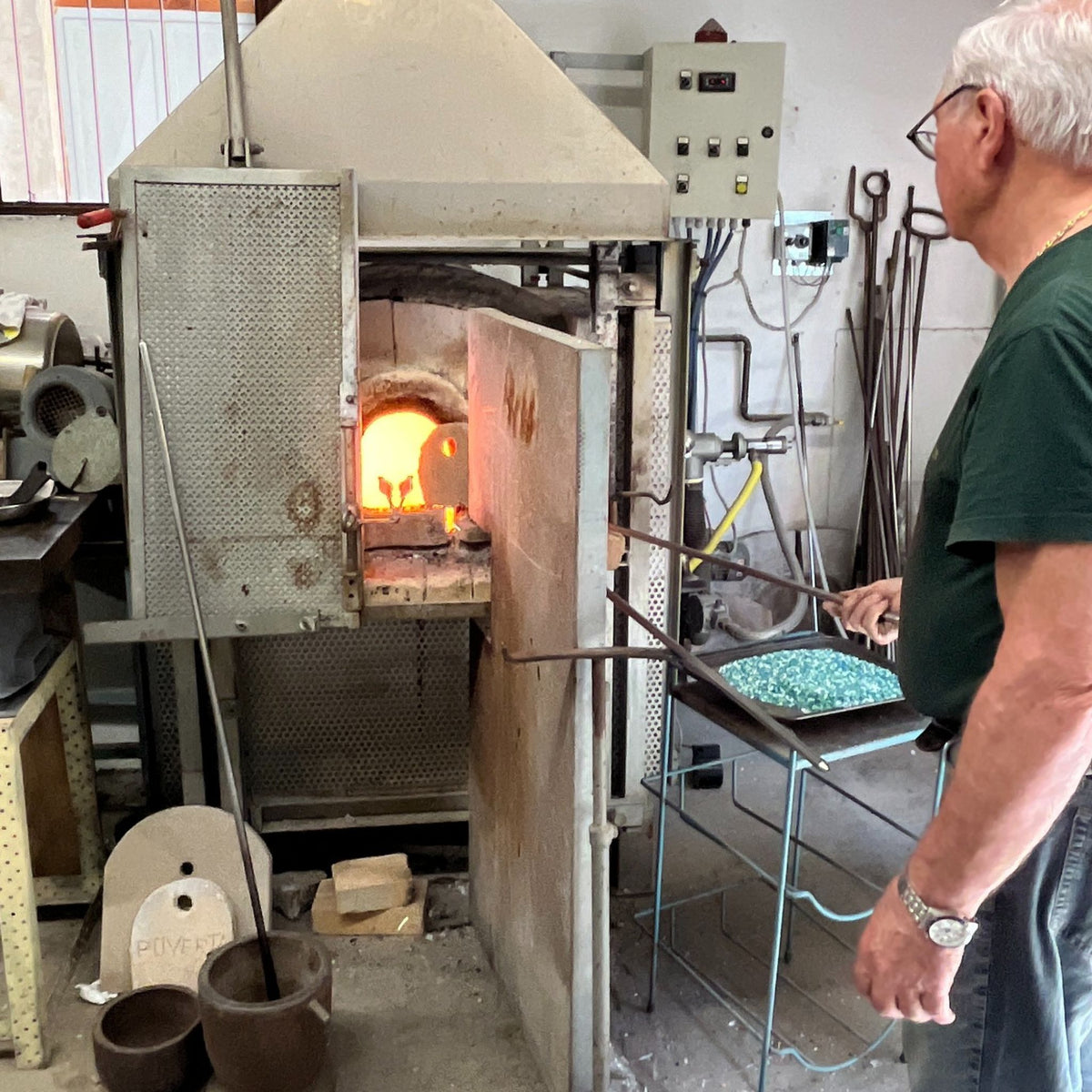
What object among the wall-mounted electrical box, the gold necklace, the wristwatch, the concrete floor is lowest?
the concrete floor

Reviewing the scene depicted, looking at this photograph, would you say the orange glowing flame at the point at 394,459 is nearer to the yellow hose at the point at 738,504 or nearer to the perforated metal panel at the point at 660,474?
the perforated metal panel at the point at 660,474

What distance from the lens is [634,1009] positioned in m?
2.08

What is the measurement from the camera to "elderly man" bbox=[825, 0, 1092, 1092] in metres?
0.90

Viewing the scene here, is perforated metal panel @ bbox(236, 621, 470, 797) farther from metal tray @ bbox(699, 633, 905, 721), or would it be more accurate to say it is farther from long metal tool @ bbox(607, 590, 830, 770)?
long metal tool @ bbox(607, 590, 830, 770)

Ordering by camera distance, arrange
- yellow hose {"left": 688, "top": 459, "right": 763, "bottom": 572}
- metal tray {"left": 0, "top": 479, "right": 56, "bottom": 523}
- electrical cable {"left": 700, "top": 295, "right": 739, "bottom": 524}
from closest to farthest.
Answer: metal tray {"left": 0, "top": 479, "right": 56, "bottom": 523} < yellow hose {"left": 688, "top": 459, "right": 763, "bottom": 572} < electrical cable {"left": 700, "top": 295, "right": 739, "bottom": 524}

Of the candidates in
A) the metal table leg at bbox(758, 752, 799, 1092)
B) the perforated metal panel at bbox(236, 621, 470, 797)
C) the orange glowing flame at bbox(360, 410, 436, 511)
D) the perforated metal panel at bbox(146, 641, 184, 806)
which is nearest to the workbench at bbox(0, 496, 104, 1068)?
the perforated metal panel at bbox(146, 641, 184, 806)

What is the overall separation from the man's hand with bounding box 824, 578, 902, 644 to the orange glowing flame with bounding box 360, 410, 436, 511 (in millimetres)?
1065

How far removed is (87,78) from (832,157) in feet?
7.24

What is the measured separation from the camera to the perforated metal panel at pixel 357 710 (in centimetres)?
239

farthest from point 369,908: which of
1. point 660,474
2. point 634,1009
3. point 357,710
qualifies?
point 660,474

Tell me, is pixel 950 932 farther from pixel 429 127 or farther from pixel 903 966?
pixel 429 127

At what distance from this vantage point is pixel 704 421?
3609 mm

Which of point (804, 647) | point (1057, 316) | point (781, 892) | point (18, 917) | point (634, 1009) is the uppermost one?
point (1057, 316)

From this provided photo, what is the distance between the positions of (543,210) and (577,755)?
38.4 inches
